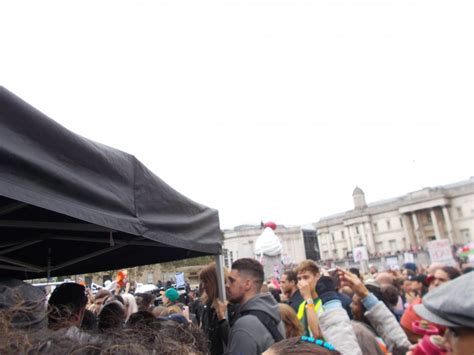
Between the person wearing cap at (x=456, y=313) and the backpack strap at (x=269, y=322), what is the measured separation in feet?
5.22

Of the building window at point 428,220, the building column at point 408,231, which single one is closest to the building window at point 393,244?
the building column at point 408,231

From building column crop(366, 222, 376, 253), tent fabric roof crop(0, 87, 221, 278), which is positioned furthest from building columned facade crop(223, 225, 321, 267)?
tent fabric roof crop(0, 87, 221, 278)

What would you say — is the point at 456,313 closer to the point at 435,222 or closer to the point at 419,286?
the point at 419,286

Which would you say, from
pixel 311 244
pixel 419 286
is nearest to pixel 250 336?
pixel 419 286

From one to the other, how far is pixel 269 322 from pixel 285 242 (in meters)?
104

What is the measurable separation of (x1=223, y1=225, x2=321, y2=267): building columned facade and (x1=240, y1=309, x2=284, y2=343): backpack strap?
91.8 meters

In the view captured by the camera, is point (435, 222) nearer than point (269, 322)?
No

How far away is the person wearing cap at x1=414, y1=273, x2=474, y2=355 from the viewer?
A: 5.31ft

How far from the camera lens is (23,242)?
391 centimetres

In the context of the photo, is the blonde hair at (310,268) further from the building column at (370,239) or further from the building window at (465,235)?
the building column at (370,239)

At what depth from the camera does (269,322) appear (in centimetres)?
319

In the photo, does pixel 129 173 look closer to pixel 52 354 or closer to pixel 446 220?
pixel 52 354

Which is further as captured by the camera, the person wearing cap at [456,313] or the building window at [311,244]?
the building window at [311,244]

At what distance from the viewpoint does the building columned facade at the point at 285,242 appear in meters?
99.4
